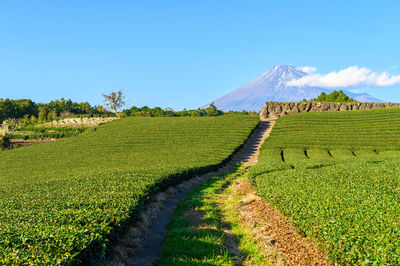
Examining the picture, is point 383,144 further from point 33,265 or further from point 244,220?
point 33,265

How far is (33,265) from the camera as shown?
5.88 meters

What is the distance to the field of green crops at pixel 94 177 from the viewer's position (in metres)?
7.52

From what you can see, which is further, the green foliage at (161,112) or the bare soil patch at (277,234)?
the green foliage at (161,112)

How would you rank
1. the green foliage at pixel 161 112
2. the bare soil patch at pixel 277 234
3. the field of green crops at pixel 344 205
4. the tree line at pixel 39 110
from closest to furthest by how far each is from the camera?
1. the field of green crops at pixel 344 205
2. the bare soil patch at pixel 277 234
3. the green foliage at pixel 161 112
4. the tree line at pixel 39 110

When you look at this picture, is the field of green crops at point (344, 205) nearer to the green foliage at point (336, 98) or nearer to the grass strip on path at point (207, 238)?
the grass strip on path at point (207, 238)

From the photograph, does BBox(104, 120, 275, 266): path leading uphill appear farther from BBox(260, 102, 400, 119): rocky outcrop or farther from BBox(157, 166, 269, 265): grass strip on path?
BBox(260, 102, 400, 119): rocky outcrop

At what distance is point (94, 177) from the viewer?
68.8ft

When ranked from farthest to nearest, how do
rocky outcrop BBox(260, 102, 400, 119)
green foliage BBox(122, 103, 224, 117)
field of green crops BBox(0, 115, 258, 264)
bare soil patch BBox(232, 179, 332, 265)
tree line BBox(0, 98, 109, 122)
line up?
1. tree line BBox(0, 98, 109, 122)
2. green foliage BBox(122, 103, 224, 117)
3. rocky outcrop BBox(260, 102, 400, 119)
4. bare soil patch BBox(232, 179, 332, 265)
5. field of green crops BBox(0, 115, 258, 264)

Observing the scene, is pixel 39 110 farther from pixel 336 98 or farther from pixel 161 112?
pixel 336 98

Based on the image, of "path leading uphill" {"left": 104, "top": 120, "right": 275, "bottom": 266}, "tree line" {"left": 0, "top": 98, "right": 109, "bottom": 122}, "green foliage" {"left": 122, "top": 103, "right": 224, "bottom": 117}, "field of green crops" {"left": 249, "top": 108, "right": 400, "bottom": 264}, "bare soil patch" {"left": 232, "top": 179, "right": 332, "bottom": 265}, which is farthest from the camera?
"tree line" {"left": 0, "top": 98, "right": 109, "bottom": 122}

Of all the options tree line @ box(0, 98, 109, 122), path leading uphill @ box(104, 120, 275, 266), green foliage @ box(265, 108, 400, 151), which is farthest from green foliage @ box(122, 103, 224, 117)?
path leading uphill @ box(104, 120, 275, 266)

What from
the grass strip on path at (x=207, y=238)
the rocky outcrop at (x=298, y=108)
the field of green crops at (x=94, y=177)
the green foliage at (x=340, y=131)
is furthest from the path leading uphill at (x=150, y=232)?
the rocky outcrop at (x=298, y=108)

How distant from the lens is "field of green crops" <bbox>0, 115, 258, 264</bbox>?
752cm

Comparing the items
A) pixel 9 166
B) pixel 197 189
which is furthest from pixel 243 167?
pixel 9 166
